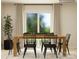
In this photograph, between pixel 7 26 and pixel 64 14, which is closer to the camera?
pixel 7 26

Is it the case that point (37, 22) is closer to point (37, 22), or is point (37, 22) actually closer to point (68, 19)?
point (37, 22)

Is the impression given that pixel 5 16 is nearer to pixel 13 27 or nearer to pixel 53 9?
pixel 13 27

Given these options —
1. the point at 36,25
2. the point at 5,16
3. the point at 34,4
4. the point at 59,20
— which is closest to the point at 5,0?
the point at 5,16

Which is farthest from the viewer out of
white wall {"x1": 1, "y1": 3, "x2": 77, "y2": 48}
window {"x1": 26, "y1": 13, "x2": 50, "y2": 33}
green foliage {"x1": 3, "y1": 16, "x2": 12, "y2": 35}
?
window {"x1": 26, "y1": 13, "x2": 50, "y2": 33}

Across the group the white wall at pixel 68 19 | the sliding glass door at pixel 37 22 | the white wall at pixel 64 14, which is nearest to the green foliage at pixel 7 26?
the white wall at pixel 64 14

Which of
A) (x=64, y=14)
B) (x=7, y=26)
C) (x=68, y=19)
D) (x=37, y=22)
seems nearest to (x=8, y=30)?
(x=7, y=26)

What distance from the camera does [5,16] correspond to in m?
9.76

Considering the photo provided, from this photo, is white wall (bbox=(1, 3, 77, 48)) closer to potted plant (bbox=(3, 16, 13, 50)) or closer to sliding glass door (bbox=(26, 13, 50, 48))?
sliding glass door (bbox=(26, 13, 50, 48))

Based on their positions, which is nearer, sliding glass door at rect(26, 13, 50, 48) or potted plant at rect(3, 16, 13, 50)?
potted plant at rect(3, 16, 13, 50)

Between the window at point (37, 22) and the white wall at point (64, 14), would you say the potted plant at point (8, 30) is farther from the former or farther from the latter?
the window at point (37, 22)

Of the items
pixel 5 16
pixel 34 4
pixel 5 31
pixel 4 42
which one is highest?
pixel 34 4

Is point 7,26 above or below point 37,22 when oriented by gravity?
below

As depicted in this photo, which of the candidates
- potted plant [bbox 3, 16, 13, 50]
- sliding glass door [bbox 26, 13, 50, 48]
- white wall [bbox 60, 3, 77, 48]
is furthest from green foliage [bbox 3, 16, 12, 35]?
white wall [bbox 60, 3, 77, 48]

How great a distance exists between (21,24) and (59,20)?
6.84ft
